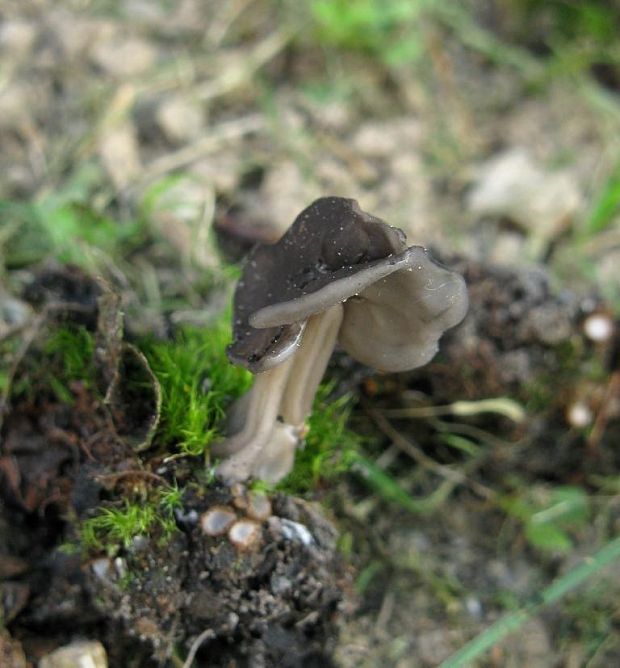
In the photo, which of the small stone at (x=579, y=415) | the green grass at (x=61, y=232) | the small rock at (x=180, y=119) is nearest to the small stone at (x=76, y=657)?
the green grass at (x=61, y=232)

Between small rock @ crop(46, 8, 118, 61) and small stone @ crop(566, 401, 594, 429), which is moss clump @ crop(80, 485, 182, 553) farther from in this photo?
small rock @ crop(46, 8, 118, 61)

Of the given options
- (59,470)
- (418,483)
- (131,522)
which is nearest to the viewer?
(131,522)

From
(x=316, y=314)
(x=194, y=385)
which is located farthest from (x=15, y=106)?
(x=316, y=314)

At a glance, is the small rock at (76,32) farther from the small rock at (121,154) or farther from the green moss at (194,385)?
the green moss at (194,385)

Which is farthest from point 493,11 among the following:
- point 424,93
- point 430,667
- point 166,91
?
point 430,667

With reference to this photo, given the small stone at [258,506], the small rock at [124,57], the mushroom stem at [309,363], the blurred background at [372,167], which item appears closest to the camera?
the mushroom stem at [309,363]

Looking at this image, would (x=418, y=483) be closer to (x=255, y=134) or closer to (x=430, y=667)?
(x=430, y=667)

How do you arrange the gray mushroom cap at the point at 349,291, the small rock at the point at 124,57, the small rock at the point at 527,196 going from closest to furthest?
1. the gray mushroom cap at the point at 349,291
2. the small rock at the point at 527,196
3. the small rock at the point at 124,57

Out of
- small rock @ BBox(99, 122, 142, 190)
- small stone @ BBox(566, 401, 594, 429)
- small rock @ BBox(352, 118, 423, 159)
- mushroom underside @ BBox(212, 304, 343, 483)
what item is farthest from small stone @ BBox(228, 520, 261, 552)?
small rock @ BBox(352, 118, 423, 159)
